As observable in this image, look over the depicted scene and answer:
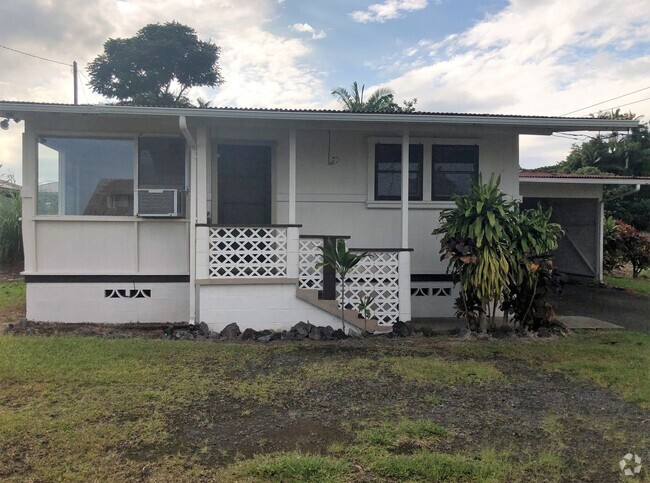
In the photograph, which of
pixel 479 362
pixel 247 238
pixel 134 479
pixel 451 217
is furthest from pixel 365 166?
pixel 134 479

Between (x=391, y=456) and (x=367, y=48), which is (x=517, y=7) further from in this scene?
(x=391, y=456)

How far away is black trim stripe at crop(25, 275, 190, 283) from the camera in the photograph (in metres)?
6.89

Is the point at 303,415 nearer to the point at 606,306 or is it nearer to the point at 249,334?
the point at 249,334

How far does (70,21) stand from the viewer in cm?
1270

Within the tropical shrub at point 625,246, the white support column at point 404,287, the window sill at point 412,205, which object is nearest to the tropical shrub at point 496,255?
the white support column at point 404,287

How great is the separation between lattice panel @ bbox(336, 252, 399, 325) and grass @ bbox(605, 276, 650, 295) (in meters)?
7.50

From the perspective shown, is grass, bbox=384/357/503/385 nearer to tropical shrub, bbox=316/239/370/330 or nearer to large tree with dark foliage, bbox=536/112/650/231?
tropical shrub, bbox=316/239/370/330

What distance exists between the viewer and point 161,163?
7148mm

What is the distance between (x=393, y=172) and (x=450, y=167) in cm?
96

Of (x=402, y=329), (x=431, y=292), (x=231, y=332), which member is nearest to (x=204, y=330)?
(x=231, y=332)

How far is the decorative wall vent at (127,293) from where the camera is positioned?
704cm

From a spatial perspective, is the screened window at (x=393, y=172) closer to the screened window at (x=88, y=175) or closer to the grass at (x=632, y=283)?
the screened window at (x=88, y=175)

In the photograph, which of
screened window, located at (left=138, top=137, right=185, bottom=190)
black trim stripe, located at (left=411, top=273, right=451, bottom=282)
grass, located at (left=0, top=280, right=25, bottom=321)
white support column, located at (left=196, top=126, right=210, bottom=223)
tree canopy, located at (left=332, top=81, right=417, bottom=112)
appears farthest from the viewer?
tree canopy, located at (left=332, top=81, right=417, bottom=112)

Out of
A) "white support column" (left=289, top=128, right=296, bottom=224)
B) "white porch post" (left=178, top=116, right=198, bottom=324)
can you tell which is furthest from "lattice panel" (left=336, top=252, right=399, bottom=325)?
"white porch post" (left=178, top=116, right=198, bottom=324)
